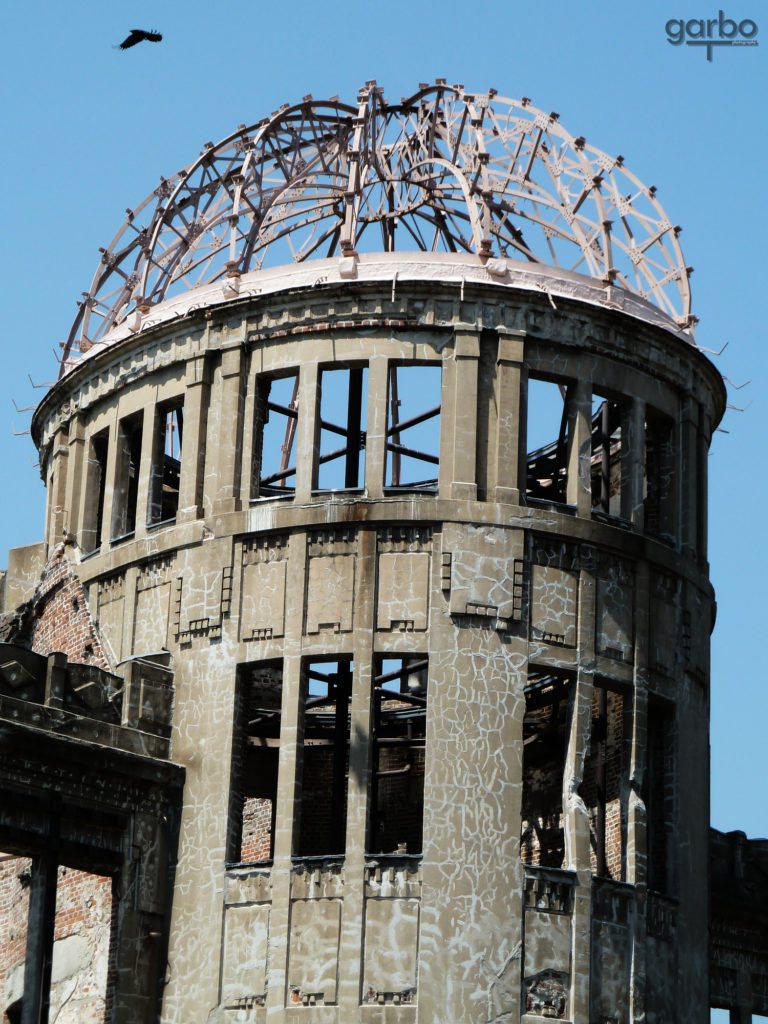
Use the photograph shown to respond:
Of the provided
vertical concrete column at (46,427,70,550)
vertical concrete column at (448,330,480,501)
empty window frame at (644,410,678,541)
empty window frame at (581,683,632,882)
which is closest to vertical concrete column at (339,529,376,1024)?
vertical concrete column at (448,330,480,501)

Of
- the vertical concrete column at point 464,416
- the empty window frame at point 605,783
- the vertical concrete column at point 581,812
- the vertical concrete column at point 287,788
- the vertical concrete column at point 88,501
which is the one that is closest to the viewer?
the vertical concrete column at point 287,788

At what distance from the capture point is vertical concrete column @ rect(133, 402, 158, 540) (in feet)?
102

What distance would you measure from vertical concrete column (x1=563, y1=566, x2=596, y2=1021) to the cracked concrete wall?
4 centimetres

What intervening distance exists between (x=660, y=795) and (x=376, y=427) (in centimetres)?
678

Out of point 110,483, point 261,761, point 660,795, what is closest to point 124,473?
point 110,483

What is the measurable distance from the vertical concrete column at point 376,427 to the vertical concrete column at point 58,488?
19.9 feet

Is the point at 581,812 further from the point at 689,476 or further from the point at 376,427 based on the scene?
the point at 376,427

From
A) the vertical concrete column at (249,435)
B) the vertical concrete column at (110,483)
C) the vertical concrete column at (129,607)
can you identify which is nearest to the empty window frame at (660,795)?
the vertical concrete column at (249,435)

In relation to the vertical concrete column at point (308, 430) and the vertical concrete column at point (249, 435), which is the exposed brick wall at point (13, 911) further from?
the vertical concrete column at point (308, 430)

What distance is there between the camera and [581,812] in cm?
2852

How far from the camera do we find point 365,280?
30.0 metres

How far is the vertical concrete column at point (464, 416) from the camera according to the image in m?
29.3

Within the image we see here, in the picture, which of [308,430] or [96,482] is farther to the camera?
[96,482]

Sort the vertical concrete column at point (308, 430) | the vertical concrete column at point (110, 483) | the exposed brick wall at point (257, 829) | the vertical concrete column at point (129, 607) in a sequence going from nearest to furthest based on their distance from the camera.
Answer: the vertical concrete column at point (308, 430) < the vertical concrete column at point (129, 607) < the vertical concrete column at point (110, 483) < the exposed brick wall at point (257, 829)
